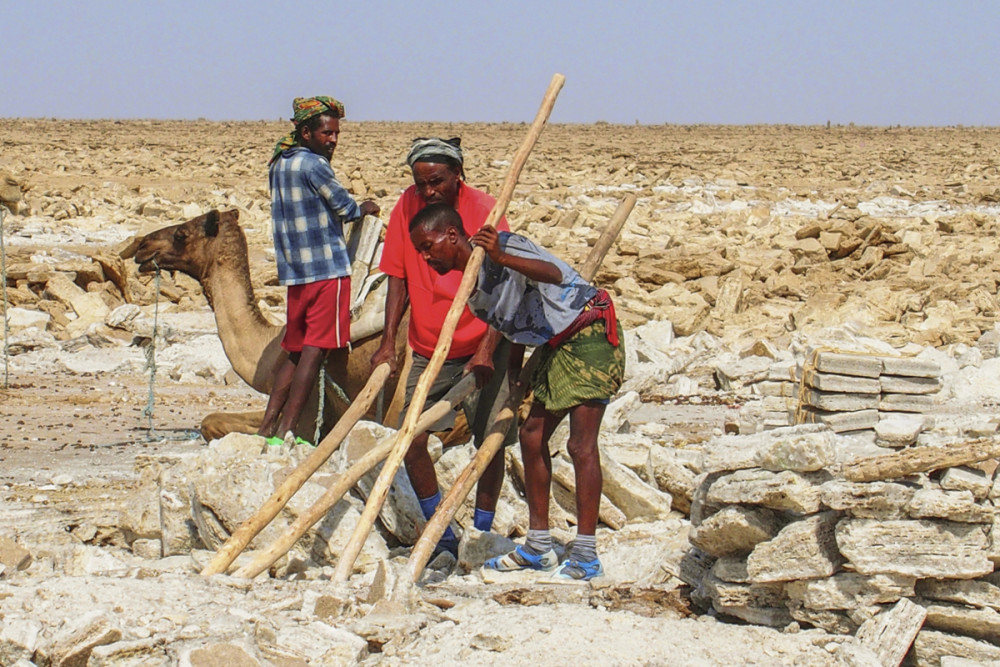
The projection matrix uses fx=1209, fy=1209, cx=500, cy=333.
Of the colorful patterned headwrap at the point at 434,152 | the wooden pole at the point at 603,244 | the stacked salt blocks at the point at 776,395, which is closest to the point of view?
the colorful patterned headwrap at the point at 434,152

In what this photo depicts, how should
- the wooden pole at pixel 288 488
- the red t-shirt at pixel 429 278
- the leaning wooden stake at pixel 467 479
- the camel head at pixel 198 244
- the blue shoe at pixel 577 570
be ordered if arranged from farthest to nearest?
1. the camel head at pixel 198 244
2. the red t-shirt at pixel 429 278
3. the blue shoe at pixel 577 570
4. the leaning wooden stake at pixel 467 479
5. the wooden pole at pixel 288 488

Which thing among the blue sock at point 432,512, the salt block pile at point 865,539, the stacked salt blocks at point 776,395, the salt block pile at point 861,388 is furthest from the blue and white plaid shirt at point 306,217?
the stacked salt blocks at point 776,395

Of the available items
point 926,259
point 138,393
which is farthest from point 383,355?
point 926,259

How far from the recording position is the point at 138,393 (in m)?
9.05

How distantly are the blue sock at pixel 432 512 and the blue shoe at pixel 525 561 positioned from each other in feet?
1.23

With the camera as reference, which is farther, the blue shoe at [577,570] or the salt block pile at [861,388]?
the salt block pile at [861,388]

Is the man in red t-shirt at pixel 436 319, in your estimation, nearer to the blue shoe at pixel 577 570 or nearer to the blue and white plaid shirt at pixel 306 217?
the blue shoe at pixel 577 570

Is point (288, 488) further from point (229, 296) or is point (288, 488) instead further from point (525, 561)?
point (229, 296)

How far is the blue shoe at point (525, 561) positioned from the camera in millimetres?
4609

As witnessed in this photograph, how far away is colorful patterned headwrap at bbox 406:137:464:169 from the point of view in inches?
188

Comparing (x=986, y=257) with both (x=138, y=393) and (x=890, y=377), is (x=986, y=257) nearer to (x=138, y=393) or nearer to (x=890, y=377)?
(x=890, y=377)

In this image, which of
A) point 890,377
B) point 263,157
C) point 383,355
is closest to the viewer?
point 383,355

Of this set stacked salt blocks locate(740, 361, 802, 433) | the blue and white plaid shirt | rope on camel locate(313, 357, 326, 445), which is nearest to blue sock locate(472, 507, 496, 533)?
rope on camel locate(313, 357, 326, 445)

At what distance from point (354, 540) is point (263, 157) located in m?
26.8
